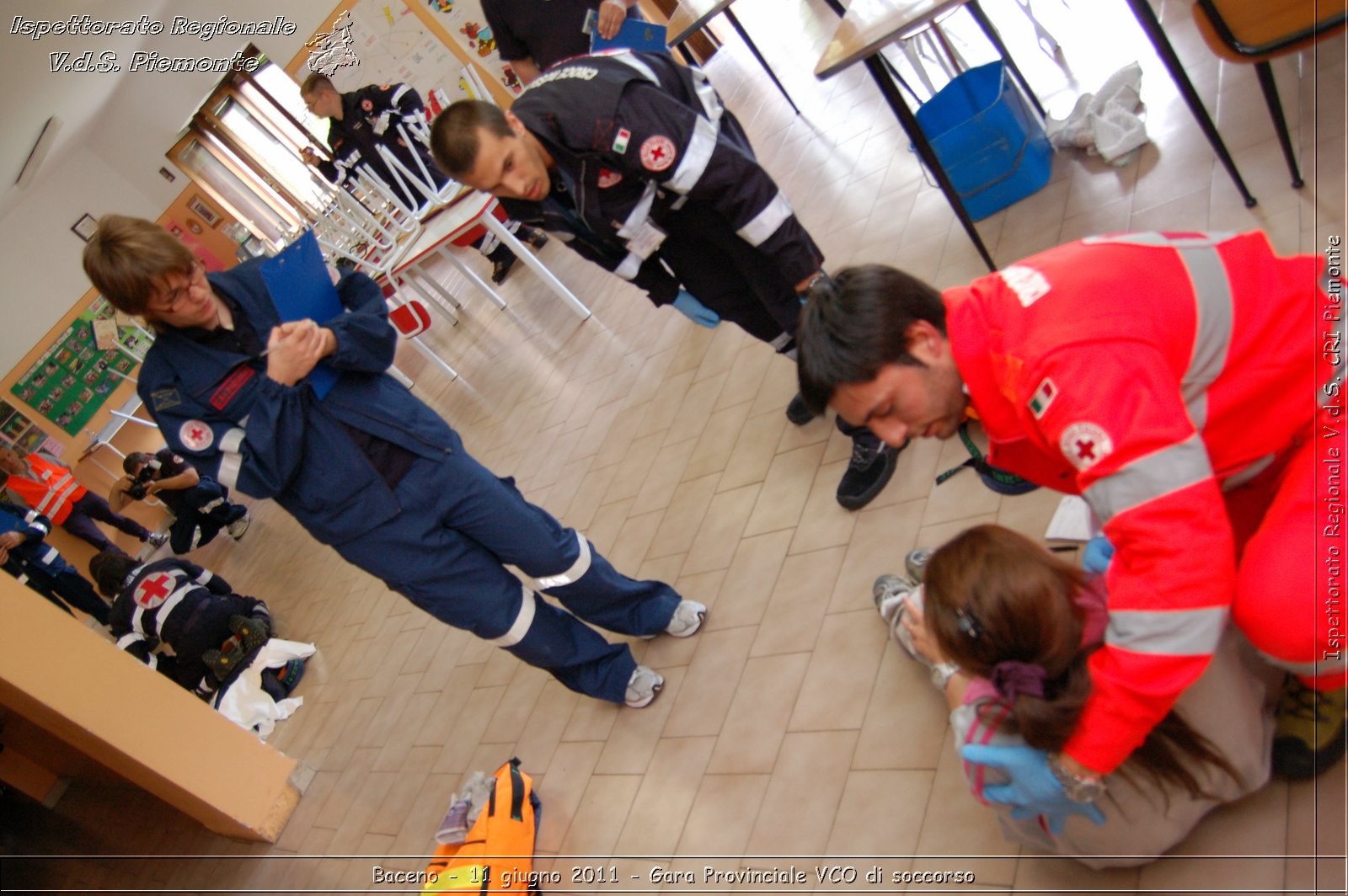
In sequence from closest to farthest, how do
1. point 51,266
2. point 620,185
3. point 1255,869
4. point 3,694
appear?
1. point 1255,869
2. point 620,185
3. point 3,694
4. point 51,266

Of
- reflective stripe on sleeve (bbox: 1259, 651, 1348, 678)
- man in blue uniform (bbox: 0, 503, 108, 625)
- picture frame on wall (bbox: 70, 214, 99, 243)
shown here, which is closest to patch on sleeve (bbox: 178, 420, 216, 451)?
reflective stripe on sleeve (bbox: 1259, 651, 1348, 678)

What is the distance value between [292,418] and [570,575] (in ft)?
2.73

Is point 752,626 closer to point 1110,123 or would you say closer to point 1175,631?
point 1175,631

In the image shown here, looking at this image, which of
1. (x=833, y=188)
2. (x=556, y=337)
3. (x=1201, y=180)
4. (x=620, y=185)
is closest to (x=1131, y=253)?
(x=620, y=185)

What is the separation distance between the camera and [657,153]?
7.23 feet

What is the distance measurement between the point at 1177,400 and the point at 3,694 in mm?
3500

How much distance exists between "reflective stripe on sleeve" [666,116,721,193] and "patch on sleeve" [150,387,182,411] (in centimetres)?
131

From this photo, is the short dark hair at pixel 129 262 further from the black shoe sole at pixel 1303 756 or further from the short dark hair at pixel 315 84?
the short dark hair at pixel 315 84

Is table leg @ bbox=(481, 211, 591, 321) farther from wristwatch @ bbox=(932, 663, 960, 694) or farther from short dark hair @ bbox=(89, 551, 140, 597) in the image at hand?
wristwatch @ bbox=(932, 663, 960, 694)

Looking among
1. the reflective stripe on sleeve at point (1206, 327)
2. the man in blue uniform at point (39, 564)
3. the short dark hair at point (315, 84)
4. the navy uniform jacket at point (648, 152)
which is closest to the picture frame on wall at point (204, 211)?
the short dark hair at point (315, 84)

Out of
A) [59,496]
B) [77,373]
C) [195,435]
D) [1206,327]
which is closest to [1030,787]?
[1206,327]

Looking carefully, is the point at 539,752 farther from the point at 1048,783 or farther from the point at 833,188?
the point at 833,188

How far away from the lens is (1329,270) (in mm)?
1704

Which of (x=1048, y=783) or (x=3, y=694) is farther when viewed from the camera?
(x=3, y=694)
